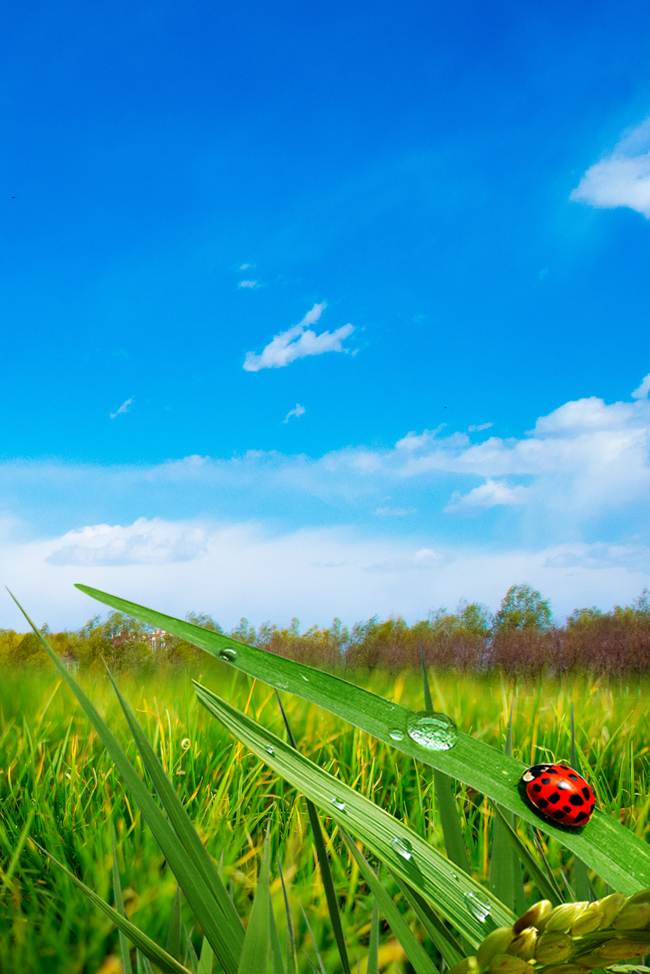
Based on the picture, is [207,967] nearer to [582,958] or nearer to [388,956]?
[582,958]

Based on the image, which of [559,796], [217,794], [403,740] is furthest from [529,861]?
[217,794]

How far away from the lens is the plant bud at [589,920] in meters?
0.25

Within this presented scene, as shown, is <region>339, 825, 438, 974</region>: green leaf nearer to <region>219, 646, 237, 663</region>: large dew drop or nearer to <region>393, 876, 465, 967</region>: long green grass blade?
<region>393, 876, 465, 967</region>: long green grass blade

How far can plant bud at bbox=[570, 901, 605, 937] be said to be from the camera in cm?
25

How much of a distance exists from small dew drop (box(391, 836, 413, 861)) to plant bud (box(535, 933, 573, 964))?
91mm

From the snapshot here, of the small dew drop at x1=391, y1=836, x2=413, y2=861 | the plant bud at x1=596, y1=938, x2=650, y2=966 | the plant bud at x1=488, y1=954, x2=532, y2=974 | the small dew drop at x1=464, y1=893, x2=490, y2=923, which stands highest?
the small dew drop at x1=391, y1=836, x2=413, y2=861

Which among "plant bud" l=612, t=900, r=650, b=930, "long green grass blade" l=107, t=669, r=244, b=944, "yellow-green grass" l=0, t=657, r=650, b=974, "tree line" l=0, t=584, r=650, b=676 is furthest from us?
"tree line" l=0, t=584, r=650, b=676

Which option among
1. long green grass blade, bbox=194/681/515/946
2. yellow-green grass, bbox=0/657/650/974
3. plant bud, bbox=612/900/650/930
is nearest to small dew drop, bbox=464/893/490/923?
long green grass blade, bbox=194/681/515/946

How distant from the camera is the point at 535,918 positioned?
258 mm

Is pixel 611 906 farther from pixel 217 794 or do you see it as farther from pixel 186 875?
pixel 217 794

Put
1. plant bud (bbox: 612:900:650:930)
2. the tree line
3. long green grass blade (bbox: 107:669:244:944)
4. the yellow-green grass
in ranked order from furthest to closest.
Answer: the tree line, the yellow-green grass, long green grass blade (bbox: 107:669:244:944), plant bud (bbox: 612:900:650:930)

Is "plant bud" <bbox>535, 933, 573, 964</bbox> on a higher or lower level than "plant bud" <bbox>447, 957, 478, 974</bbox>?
higher

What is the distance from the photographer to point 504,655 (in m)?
2.36

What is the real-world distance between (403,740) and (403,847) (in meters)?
0.06
